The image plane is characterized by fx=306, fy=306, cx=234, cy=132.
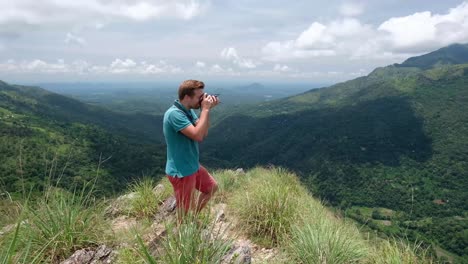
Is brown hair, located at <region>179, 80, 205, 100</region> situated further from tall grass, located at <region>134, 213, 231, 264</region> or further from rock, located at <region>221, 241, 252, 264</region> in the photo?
rock, located at <region>221, 241, 252, 264</region>

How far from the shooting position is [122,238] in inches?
162

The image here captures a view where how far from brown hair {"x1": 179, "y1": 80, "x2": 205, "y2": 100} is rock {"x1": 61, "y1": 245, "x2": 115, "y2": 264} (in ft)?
7.32

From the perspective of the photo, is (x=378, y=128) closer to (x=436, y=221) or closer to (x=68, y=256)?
(x=436, y=221)

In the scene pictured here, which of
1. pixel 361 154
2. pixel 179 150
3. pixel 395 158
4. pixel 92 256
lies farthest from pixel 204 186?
pixel 361 154

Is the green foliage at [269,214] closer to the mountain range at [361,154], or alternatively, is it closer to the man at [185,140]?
the man at [185,140]

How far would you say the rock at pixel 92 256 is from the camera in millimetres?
3615

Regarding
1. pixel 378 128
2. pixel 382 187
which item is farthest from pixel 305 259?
pixel 378 128

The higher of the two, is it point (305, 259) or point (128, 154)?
point (305, 259)

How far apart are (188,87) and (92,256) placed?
247 cm

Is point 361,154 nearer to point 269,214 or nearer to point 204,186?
point 269,214

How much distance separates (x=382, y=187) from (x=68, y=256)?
11947 cm

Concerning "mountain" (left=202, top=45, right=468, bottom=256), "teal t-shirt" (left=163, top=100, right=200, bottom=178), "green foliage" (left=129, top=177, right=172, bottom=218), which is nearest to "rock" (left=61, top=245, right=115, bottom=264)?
"teal t-shirt" (left=163, top=100, right=200, bottom=178)

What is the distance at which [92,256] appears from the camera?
3713 mm

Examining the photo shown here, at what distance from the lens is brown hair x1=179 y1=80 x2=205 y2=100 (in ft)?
14.2
